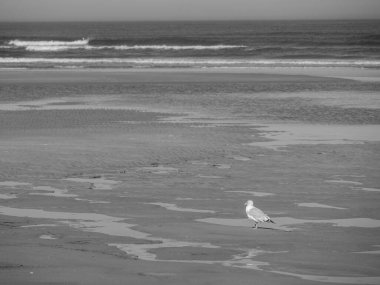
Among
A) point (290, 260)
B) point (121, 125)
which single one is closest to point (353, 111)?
point (121, 125)

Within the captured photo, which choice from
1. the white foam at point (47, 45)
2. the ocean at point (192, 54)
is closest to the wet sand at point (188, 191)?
the ocean at point (192, 54)

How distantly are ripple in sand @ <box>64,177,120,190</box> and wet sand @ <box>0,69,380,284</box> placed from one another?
16mm

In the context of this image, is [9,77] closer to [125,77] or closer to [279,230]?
[125,77]

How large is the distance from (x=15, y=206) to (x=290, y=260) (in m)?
3.75

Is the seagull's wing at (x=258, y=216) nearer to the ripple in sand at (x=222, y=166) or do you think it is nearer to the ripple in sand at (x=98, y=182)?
the ripple in sand at (x=98, y=182)

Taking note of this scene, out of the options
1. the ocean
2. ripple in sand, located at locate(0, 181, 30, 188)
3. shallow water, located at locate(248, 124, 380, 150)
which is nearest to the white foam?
the ocean

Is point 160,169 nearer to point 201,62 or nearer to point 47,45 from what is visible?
point 201,62

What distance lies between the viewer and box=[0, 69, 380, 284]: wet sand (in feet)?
23.8

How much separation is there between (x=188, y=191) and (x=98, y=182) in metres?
1.37

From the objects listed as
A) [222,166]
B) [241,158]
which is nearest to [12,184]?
[222,166]

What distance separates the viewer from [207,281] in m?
6.79

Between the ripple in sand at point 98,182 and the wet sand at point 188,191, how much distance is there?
2 centimetres

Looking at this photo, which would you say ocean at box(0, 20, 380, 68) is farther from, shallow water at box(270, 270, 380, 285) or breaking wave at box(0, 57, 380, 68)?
shallow water at box(270, 270, 380, 285)

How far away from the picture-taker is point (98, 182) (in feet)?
36.7
